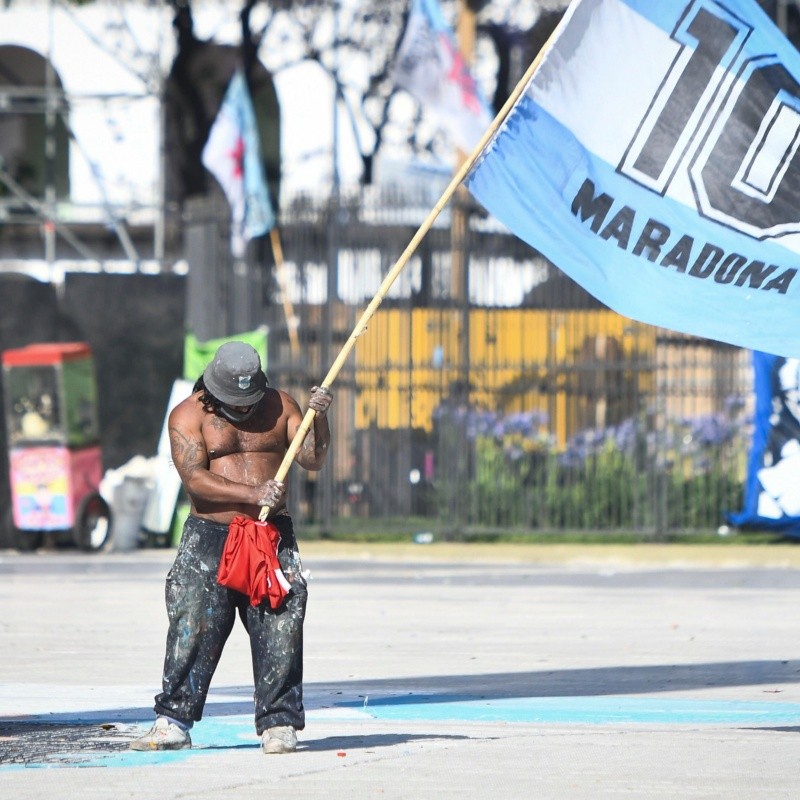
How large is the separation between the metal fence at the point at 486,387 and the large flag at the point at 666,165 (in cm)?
1288

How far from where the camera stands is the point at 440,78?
961 inches

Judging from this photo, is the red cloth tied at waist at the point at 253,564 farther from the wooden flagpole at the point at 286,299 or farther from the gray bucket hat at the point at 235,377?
the wooden flagpole at the point at 286,299

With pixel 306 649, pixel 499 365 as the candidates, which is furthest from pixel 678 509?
pixel 306 649

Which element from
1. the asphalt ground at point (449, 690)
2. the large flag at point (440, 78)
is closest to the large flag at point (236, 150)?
the large flag at point (440, 78)

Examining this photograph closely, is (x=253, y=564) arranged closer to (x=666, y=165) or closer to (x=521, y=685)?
(x=666, y=165)

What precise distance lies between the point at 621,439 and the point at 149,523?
5.80 metres

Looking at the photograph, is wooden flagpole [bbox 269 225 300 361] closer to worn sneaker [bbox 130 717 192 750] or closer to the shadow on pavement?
the shadow on pavement

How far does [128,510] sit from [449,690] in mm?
13527

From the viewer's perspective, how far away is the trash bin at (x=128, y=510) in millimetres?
23891

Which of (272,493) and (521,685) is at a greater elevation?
(272,493)

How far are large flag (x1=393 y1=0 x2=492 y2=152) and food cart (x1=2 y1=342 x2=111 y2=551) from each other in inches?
204

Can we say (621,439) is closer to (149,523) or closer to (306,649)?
(149,523)

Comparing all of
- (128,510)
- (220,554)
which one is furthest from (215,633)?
(128,510)

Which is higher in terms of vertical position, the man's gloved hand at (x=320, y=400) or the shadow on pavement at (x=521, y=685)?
the man's gloved hand at (x=320, y=400)
